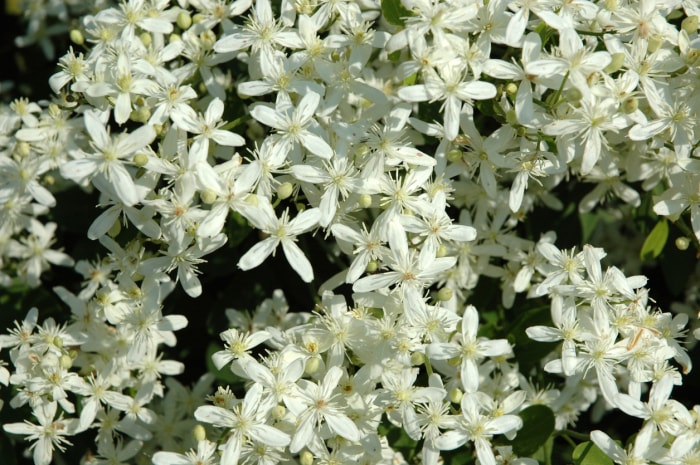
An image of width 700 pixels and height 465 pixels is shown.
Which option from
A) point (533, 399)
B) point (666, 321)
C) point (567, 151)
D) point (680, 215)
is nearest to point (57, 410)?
point (533, 399)

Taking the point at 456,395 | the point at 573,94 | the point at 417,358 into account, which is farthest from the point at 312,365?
the point at 573,94

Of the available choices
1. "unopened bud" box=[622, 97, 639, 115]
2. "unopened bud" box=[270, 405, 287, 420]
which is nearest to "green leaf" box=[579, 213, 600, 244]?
"unopened bud" box=[622, 97, 639, 115]

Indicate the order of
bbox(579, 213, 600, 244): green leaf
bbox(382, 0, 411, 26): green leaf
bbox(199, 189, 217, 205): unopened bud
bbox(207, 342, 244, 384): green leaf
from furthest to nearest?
bbox(579, 213, 600, 244): green leaf < bbox(207, 342, 244, 384): green leaf < bbox(382, 0, 411, 26): green leaf < bbox(199, 189, 217, 205): unopened bud

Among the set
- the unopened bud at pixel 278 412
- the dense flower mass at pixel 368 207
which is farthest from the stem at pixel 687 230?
the unopened bud at pixel 278 412

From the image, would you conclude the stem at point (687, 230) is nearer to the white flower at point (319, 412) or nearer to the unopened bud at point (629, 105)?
the unopened bud at point (629, 105)

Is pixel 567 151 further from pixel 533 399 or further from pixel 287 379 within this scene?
pixel 287 379

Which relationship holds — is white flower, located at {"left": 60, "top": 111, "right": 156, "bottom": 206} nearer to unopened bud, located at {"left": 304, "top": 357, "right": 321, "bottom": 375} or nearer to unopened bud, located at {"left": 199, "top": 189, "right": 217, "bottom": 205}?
unopened bud, located at {"left": 199, "top": 189, "right": 217, "bottom": 205}
